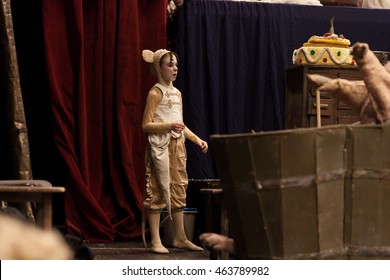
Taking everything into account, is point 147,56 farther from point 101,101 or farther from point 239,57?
point 239,57

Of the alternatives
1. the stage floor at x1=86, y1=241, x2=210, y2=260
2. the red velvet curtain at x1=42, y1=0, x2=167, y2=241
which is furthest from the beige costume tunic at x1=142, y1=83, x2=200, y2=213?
the red velvet curtain at x1=42, y1=0, x2=167, y2=241

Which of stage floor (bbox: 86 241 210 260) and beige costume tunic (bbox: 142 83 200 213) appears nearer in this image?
stage floor (bbox: 86 241 210 260)

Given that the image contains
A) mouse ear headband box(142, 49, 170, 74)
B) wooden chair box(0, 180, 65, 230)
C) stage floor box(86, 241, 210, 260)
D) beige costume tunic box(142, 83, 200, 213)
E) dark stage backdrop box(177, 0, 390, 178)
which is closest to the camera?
wooden chair box(0, 180, 65, 230)

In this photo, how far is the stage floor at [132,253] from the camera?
5848 mm

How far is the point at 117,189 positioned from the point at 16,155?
1.10 meters

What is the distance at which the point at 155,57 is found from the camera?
20.6 ft

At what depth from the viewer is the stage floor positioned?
5848 mm

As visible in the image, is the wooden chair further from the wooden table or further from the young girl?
the young girl

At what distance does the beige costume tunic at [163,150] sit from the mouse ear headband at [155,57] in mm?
164

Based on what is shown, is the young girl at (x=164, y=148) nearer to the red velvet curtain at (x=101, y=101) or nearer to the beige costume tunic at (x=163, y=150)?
the beige costume tunic at (x=163, y=150)

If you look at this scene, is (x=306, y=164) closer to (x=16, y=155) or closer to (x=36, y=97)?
(x=16, y=155)

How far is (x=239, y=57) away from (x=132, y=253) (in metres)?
2.15

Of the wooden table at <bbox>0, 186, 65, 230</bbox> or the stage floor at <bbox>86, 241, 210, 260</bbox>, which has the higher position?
the wooden table at <bbox>0, 186, 65, 230</bbox>

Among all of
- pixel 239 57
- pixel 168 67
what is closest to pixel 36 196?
pixel 168 67
